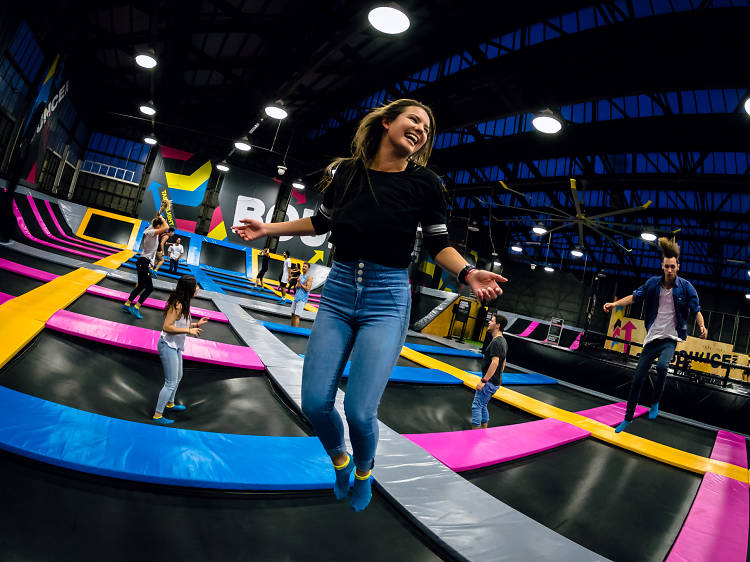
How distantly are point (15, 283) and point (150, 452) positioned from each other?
14.5ft

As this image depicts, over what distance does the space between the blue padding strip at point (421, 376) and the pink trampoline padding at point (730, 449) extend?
2.96m


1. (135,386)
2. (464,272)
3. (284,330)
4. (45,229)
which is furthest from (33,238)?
(464,272)

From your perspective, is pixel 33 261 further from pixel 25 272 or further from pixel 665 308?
pixel 665 308

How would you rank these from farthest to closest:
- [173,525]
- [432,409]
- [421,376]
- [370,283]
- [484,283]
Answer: [421,376]
[432,409]
[173,525]
[370,283]
[484,283]

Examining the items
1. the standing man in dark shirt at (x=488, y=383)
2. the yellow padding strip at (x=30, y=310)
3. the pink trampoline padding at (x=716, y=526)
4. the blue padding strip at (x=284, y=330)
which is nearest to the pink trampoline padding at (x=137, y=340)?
the yellow padding strip at (x=30, y=310)

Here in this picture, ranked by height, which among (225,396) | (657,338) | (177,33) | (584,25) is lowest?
(225,396)

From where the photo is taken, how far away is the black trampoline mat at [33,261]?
19.8 ft

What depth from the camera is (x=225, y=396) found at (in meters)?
3.06

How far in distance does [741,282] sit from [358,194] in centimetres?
2623

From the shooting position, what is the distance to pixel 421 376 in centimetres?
486

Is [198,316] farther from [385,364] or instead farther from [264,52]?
[264,52]

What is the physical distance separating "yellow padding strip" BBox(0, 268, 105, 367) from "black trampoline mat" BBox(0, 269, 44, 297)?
116 mm

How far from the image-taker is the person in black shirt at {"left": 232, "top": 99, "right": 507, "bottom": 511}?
1.18 meters

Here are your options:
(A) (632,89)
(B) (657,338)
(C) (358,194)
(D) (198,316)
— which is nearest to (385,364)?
(C) (358,194)
